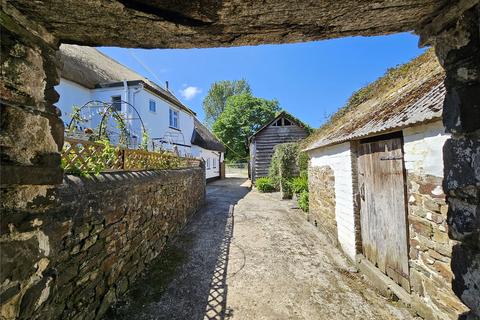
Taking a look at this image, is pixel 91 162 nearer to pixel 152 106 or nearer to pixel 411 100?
pixel 411 100

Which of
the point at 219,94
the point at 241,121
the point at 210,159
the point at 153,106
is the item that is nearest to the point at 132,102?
the point at 153,106

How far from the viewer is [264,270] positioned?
478cm

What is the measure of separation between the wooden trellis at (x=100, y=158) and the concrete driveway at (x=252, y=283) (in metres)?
2.14

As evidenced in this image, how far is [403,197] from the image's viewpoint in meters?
3.74

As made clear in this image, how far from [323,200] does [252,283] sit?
380 cm

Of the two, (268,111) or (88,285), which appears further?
(268,111)

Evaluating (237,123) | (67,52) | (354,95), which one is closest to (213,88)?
(237,123)

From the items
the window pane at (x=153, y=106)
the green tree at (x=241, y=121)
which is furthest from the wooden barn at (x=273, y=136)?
the green tree at (x=241, y=121)

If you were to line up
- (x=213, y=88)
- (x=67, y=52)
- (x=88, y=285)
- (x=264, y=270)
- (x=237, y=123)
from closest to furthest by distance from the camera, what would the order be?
1. (x=88, y=285)
2. (x=264, y=270)
3. (x=67, y=52)
4. (x=237, y=123)
5. (x=213, y=88)

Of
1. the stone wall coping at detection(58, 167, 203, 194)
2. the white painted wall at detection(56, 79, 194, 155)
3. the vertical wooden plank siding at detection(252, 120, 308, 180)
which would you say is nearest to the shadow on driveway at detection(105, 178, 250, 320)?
the stone wall coping at detection(58, 167, 203, 194)

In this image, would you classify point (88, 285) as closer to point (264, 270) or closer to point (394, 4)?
point (264, 270)

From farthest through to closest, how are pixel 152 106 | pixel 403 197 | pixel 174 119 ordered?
1. pixel 174 119
2. pixel 152 106
3. pixel 403 197

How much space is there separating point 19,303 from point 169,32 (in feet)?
6.86

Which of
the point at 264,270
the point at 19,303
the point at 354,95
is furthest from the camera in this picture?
the point at 354,95
